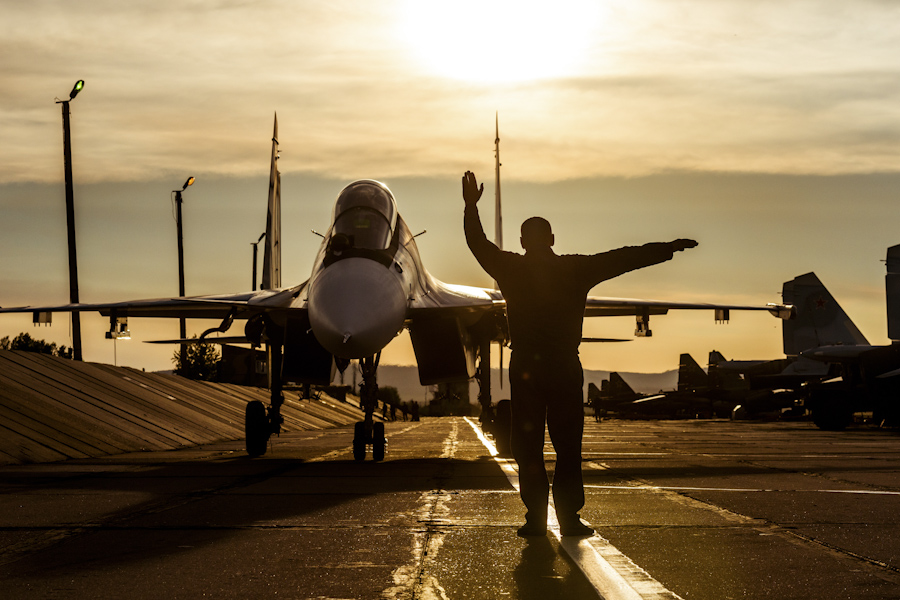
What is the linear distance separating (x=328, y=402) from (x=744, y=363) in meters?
34.4

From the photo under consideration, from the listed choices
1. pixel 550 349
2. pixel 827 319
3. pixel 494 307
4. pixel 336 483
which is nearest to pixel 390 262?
pixel 494 307

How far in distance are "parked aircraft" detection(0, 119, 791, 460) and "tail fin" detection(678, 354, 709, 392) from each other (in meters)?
60.8

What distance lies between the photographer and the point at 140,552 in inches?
200

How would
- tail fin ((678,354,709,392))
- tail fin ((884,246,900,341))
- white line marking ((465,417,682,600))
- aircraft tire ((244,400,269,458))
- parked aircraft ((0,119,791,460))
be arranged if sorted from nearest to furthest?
white line marking ((465,417,682,600)), parked aircraft ((0,119,791,460)), aircraft tire ((244,400,269,458)), tail fin ((884,246,900,341)), tail fin ((678,354,709,392))

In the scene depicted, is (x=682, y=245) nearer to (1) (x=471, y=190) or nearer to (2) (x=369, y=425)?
(1) (x=471, y=190)

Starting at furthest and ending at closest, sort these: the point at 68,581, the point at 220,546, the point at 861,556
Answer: the point at 220,546 < the point at 861,556 < the point at 68,581

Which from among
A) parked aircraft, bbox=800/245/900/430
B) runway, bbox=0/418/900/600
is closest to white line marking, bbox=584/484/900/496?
runway, bbox=0/418/900/600

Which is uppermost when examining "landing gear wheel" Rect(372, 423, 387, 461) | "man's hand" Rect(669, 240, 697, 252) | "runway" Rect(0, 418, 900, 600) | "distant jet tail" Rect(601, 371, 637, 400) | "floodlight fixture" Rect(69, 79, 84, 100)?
"floodlight fixture" Rect(69, 79, 84, 100)

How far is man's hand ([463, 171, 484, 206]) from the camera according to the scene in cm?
618

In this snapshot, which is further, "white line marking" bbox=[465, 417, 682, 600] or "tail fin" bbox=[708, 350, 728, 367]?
"tail fin" bbox=[708, 350, 728, 367]

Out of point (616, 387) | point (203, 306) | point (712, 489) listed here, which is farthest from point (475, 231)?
point (616, 387)

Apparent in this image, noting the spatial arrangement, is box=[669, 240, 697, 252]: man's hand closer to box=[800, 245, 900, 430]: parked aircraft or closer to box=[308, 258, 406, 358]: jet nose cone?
box=[308, 258, 406, 358]: jet nose cone

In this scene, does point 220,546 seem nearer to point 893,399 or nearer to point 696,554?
point 696,554

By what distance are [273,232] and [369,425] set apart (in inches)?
366
